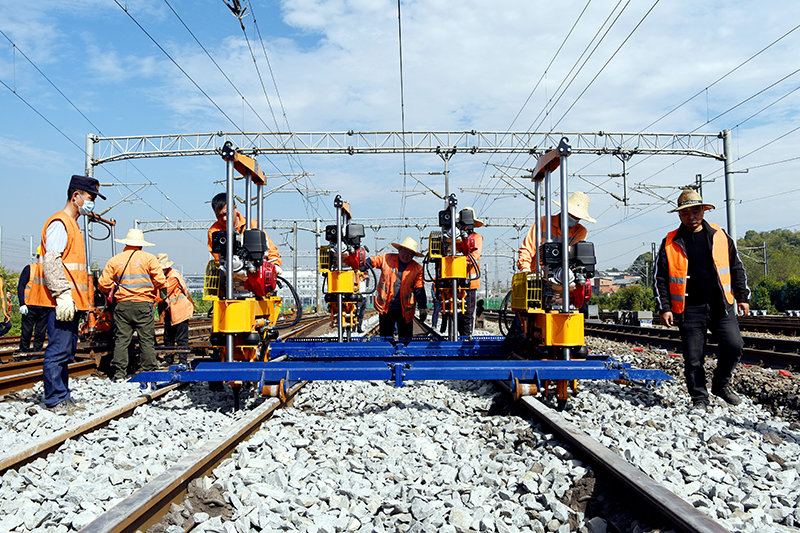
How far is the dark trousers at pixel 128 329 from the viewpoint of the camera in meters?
6.98

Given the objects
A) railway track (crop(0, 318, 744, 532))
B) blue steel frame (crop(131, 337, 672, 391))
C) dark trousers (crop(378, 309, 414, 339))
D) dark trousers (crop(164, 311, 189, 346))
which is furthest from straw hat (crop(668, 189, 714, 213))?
dark trousers (crop(164, 311, 189, 346))

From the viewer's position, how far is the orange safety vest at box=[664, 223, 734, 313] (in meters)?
4.99

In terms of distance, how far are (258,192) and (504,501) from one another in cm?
458

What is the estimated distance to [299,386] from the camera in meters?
5.49

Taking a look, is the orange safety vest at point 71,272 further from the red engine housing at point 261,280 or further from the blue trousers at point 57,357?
the red engine housing at point 261,280

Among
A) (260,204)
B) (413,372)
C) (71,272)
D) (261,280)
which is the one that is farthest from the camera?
(260,204)

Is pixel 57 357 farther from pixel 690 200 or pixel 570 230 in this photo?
pixel 690 200

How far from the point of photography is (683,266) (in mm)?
5082

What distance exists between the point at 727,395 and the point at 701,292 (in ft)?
2.98

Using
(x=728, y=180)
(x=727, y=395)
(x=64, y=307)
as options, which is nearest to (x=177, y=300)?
(x=64, y=307)

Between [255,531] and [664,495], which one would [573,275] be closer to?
[664,495]

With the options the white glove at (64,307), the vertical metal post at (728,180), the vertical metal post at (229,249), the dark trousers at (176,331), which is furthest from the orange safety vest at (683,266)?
the vertical metal post at (728,180)

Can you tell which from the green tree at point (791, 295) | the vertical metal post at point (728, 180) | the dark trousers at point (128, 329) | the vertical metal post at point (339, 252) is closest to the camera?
the dark trousers at point (128, 329)

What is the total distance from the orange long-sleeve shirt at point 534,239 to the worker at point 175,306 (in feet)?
16.1
